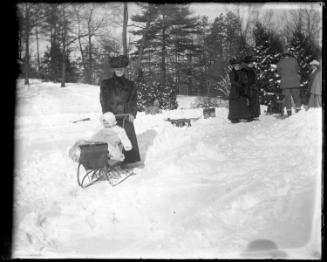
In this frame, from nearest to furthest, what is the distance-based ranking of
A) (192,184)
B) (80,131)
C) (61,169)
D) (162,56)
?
(192,184), (61,169), (80,131), (162,56)

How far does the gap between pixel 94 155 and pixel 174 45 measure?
19.3 metres

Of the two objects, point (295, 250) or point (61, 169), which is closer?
point (295, 250)

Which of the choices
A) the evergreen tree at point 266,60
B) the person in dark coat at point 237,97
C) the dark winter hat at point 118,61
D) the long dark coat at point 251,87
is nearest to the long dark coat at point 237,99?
the person in dark coat at point 237,97

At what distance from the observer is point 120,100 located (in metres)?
6.70

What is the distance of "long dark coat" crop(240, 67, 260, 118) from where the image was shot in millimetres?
10227

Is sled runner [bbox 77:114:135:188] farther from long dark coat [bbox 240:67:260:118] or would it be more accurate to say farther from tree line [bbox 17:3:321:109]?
tree line [bbox 17:3:321:109]

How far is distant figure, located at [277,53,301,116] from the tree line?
16.2ft

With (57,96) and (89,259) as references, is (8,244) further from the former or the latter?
(57,96)

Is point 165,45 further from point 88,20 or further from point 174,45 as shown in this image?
point 88,20

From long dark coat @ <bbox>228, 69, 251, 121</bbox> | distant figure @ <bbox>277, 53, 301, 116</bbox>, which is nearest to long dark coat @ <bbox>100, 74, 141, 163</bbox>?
long dark coat @ <bbox>228, 69, 251, 121</bbox>

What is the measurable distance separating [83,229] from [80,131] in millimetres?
7110

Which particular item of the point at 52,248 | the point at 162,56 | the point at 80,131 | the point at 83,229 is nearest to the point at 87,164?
the point at 83,229

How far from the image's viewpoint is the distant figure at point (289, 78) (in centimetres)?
1028

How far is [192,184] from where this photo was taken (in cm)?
532
